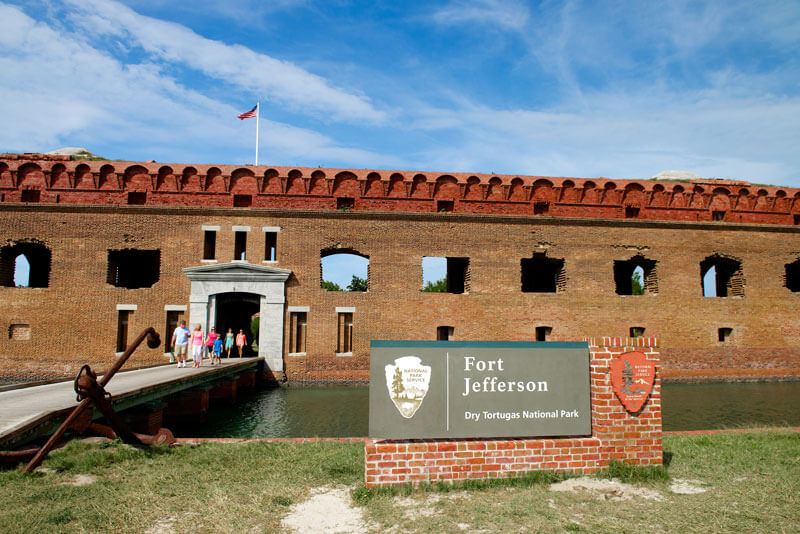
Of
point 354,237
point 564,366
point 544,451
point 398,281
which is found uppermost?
point 354,237

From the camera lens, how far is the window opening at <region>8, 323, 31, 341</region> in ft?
57.1

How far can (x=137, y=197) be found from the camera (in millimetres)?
18656

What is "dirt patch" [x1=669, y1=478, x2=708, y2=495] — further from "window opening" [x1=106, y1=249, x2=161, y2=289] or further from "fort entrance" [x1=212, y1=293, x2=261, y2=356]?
"window opening" [x1=106, y1=249, x2=161, y2=289]

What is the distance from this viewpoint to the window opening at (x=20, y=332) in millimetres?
17391

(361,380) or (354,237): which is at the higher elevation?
(354,237)

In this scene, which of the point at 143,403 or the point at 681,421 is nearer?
the point at 143,403

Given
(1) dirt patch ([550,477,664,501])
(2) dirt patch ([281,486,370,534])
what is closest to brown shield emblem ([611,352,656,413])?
(1) dirt patch ([550,477,664,501])

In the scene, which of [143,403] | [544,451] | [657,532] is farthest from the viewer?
[143,403]

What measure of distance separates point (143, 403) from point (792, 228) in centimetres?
2390

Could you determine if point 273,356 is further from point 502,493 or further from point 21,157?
point 502,493

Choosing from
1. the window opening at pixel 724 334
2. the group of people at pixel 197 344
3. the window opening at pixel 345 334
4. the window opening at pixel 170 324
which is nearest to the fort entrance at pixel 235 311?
the group of people at pixel 197 344

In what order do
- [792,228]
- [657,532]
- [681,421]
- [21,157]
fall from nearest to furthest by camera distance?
[657,532] < [681,421] < [21,157] < [792,228]

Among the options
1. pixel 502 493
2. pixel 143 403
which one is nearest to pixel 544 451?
pixel 502 493

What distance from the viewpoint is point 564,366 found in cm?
593
